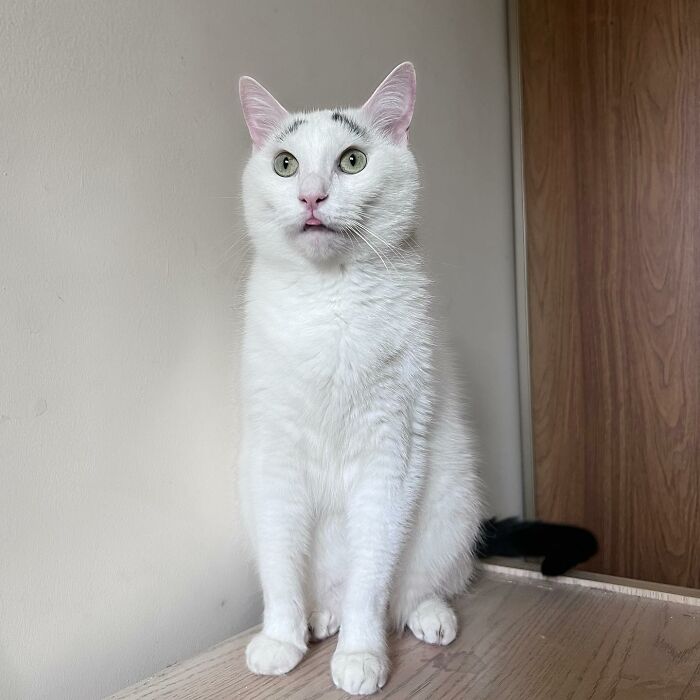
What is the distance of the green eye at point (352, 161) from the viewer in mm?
1024

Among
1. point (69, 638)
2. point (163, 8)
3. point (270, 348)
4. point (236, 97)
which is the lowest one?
point (69, 638)

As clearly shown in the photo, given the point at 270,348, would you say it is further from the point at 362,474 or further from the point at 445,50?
the point at 445,50

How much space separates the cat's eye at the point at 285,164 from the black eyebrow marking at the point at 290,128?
0.12 feet

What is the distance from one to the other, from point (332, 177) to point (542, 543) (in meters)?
0.93

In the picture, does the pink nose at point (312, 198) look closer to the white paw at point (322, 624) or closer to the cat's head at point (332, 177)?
the cat's head at point (332, 177)

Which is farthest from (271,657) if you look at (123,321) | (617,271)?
(617,271)

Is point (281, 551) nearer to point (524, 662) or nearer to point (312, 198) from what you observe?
point (524, 662)

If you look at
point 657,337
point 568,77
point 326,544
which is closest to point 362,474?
point 326,544

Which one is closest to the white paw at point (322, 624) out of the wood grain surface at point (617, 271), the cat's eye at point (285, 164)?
the cat's eye at point (285, 164)

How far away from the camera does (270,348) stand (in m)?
1.04

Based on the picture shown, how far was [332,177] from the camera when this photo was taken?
0.99m

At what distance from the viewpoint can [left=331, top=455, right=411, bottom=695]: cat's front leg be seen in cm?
100

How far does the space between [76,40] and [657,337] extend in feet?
5.23

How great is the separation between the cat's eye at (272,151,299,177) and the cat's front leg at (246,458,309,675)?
0.45 m
